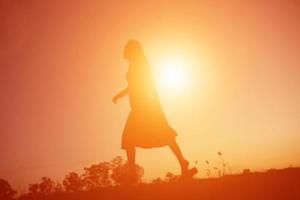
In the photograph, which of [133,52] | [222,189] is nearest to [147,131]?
[133,52]

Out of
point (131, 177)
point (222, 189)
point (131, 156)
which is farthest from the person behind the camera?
point (131, 156)

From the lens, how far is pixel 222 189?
758 cm

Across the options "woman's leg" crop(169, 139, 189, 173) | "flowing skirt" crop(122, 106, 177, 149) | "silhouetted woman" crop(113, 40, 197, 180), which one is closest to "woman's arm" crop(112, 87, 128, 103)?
"silhouetted woman" crop(113, 40, 197, 180)

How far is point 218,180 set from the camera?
8.34 metres

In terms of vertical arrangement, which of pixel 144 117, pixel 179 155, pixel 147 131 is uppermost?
pixel 144 117

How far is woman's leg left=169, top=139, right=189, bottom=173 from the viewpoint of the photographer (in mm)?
9500

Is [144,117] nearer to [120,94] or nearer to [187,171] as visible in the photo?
[120,94]

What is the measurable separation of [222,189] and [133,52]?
4336 millimetres

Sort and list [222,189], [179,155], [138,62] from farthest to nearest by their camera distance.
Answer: [138,62] < [179,155] < [222,189]

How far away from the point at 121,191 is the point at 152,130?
1.87 meters

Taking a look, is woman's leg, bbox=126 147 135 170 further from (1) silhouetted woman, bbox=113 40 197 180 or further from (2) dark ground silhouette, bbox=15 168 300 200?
(2) dark ground silhouette, bbox=15 168 300 200

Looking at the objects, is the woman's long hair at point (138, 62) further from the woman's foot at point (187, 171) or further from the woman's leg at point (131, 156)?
the woman's foot at point (187, 171)

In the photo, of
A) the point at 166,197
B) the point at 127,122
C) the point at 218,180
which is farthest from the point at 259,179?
the point at 127,122

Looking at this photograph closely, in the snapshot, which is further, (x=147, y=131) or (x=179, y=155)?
(x=147, y=131)
